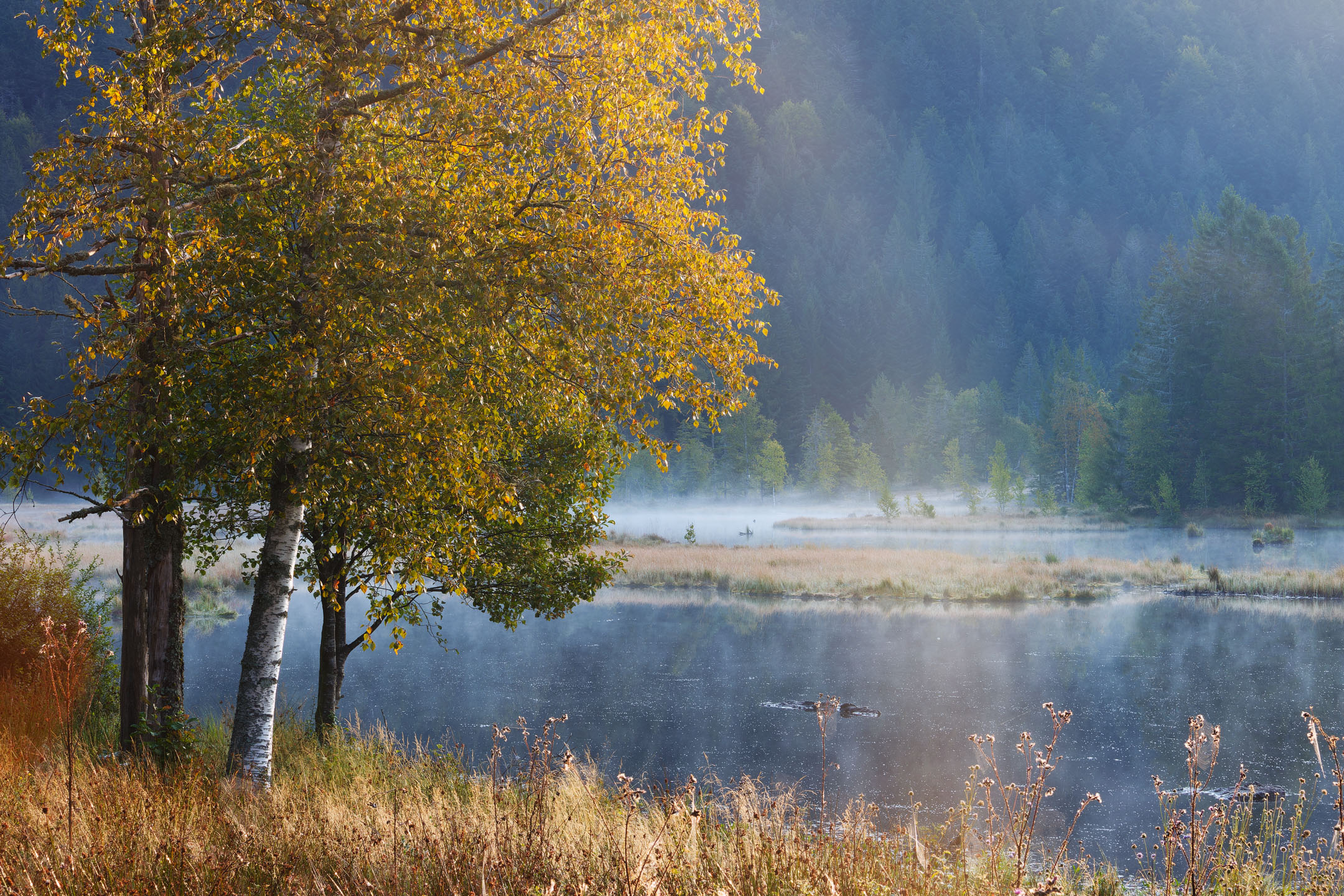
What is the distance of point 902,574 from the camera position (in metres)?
45.2

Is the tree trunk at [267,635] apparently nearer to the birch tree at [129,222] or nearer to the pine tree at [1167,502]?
the birch tree at [129,222]

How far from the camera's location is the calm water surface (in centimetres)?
1869

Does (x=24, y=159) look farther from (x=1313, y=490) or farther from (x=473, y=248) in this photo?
(x=473, y=248)

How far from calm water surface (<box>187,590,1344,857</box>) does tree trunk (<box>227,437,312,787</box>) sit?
5.65 metres

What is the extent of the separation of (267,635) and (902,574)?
39903 millimetres

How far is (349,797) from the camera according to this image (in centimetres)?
739

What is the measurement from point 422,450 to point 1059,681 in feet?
74.4

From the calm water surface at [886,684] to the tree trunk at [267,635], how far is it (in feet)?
18.5

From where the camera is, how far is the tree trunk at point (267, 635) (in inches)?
321

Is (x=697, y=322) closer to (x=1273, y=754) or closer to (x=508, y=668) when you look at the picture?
(x=1273, y=754)

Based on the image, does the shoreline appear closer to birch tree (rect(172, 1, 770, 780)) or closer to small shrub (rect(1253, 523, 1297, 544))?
small shrub (rect(1253, 523, 1297, 544))

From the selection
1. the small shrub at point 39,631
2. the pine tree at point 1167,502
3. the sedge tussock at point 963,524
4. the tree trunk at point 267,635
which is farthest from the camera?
the sedge tussock at point 963,524

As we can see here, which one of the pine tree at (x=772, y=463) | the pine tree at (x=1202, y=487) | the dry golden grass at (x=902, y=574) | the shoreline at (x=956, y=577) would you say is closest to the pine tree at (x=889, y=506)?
the pine tree at (x=772, y=463)

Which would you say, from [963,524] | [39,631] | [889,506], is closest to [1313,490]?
[963,524]
